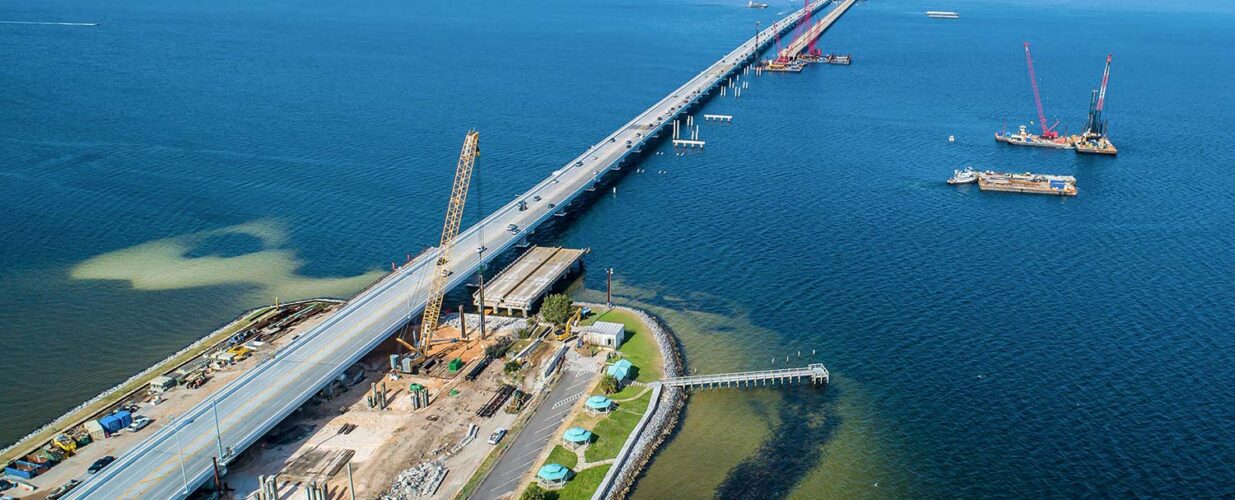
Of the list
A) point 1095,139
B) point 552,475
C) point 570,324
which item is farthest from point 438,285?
point 1095,139

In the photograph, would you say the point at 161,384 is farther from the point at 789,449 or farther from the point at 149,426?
the point at 789,449

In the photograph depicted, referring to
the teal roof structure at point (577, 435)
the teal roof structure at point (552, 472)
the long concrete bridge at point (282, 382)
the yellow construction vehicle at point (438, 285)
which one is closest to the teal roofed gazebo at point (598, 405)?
the teal roof structure at point (577, 435)

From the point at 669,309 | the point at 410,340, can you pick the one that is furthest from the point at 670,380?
the point at 410,340

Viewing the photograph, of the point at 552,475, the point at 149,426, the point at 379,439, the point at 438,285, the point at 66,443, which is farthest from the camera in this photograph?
the point at 438,285

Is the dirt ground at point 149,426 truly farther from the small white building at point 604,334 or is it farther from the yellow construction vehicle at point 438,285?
the small white building at point 604,334

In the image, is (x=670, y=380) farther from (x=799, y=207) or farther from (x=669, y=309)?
(x=799, y=207)

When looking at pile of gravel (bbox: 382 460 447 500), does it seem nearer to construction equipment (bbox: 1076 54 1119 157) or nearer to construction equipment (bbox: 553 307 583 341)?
construction equipment (bbox: 553 307 583 341)

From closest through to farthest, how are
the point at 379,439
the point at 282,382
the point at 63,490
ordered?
1. the point at 63,490
2. the point at 379,439
3. the point at 282,382
